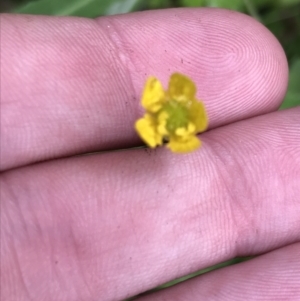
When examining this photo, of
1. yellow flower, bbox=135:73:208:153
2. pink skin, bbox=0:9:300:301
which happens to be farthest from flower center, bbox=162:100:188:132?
pink skin, bbox=0:9:300:301

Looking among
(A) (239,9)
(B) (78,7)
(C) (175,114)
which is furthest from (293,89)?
(B) (78,7)

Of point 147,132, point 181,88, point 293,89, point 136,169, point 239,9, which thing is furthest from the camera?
point 239,9

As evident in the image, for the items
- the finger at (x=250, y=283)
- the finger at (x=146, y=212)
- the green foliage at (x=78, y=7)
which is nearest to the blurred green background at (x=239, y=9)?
the green foliage at (x=78, y=7)

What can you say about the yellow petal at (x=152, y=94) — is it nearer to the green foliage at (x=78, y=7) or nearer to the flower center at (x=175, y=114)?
the flower center at (x=175, y=114)

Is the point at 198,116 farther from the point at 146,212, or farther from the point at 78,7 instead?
the point at 78,7

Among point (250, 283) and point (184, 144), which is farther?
point (250, 283)
